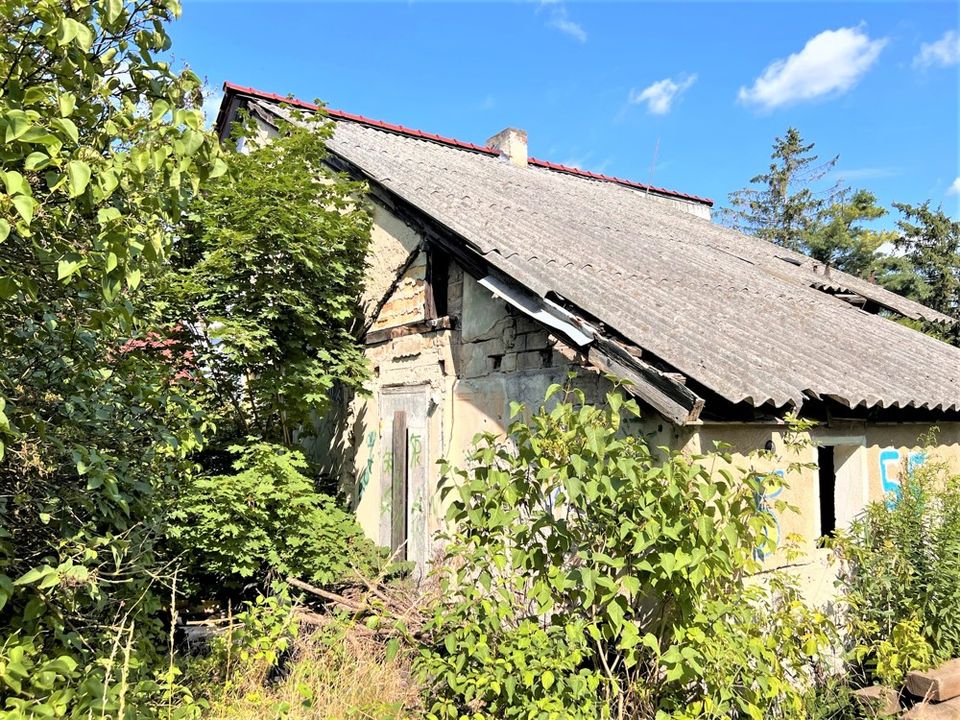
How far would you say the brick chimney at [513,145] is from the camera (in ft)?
39.0

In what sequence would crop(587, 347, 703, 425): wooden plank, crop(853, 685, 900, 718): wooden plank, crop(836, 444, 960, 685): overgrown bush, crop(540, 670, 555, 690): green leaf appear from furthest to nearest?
crop(836, 444, 960, 685): overgrown bush → crop(853, 685, 900, 718): wooden plank → crop(587, 347, 703, 425): wooden plank → crop(540, 670, 555, 690): green leaf

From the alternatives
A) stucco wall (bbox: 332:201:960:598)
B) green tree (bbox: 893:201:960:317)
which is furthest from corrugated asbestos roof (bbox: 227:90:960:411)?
green tree (bbox: 893:201:960:317)

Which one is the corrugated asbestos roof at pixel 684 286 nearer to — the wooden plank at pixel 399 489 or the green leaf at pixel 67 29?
the wooden plank at pixel 399 489

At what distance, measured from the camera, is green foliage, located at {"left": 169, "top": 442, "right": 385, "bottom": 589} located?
18.1 feet

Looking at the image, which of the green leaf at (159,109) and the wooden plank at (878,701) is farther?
the wooden plank at (878,701)

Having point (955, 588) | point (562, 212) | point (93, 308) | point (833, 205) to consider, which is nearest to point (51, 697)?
point (93, 308)

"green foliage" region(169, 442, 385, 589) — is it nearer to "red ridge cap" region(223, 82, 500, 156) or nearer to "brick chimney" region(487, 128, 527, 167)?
"red ridge cap" region(223, 82, 500, 156)

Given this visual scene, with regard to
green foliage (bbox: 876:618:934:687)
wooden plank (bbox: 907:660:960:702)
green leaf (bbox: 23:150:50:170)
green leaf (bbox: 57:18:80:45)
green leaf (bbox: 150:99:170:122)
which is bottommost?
wooden plank (bbox: 907:660:960:702)

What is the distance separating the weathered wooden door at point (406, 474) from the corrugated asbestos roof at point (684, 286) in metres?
1.98

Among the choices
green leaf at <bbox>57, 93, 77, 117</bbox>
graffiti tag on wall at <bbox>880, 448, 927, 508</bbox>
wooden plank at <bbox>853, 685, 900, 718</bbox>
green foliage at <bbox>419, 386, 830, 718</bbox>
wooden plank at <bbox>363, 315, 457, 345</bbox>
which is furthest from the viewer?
wooden plank at <bbox>363, 315, 457, 345</bbox>

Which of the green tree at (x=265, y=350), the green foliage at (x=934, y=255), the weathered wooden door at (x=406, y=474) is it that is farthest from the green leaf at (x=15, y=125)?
the green foliage at (x=934, y=255)

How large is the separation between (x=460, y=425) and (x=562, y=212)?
3.61m

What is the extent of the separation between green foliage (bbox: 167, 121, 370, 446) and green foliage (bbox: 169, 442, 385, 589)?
Answer: 604 millimetres

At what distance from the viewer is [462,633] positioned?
3553 mm
